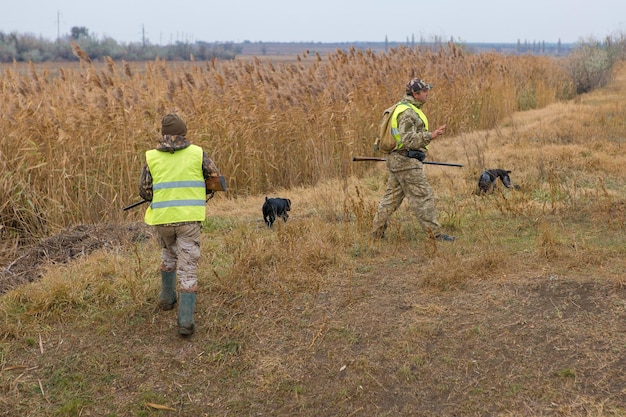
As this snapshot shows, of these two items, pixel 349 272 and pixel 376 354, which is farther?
pixel 349 272

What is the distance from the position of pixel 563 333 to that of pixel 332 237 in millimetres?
2605

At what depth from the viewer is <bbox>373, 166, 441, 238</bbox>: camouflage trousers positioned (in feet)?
23.5

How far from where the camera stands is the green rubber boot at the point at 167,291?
5554 millimetres

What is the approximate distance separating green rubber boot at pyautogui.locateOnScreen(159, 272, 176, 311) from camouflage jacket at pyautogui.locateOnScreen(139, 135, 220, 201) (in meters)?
0.66

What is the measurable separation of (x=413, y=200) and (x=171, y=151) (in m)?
2.95

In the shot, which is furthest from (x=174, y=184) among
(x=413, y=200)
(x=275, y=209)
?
(x=413, y=200)

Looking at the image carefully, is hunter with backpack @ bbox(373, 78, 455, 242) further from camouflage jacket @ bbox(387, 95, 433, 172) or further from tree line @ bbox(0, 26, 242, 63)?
tree line @ bbox(0, 26, 242, 63)

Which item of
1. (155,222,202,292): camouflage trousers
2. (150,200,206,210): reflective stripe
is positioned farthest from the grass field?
(150,200,206,210): reflective stripe

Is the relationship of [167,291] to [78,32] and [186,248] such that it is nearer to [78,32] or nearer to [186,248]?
[186,248]

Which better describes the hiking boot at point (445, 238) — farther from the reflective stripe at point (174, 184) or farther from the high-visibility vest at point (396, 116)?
the reflective stripe at point (174, 184)

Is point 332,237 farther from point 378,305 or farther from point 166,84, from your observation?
point 166,84

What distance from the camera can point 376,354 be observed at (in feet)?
16.5

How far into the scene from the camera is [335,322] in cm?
547

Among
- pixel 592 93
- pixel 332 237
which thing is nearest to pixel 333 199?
pixel 332 237
